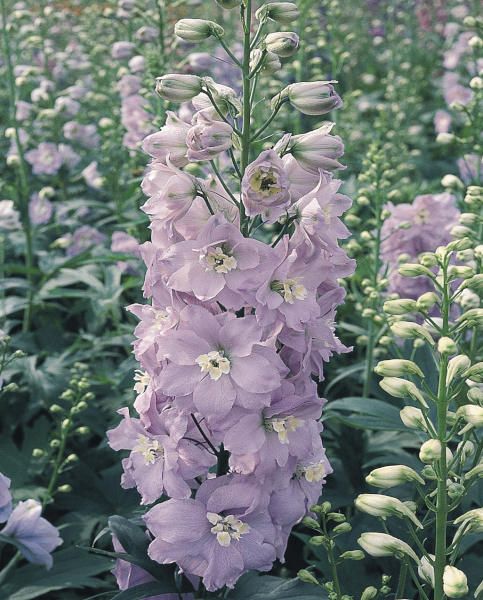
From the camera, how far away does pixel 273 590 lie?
229 centimetres

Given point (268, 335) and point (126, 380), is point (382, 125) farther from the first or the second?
point (268, 335)

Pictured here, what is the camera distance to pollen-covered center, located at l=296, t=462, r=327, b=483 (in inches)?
89.7

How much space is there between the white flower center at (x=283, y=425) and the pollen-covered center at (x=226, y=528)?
249 mm

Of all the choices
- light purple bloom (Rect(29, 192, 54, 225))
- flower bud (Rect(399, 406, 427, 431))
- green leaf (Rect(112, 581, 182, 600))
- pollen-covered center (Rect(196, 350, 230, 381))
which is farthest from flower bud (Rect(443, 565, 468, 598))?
light purple bloom (Rect(29, 192, 54, 225))

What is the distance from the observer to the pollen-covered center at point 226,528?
84.0 inches

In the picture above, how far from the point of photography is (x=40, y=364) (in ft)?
14.8

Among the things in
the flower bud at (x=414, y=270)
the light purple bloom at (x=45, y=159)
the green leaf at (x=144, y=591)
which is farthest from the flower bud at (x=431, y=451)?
the light purple bloom at (x=45, y=159)

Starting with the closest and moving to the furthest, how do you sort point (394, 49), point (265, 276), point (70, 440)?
point (265, 276), point (70, 440), point (394, 49)

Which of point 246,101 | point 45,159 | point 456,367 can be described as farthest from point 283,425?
point 45,159

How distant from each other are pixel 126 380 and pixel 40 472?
21.3 inches

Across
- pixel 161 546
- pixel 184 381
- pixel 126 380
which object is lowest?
pixel 126 380

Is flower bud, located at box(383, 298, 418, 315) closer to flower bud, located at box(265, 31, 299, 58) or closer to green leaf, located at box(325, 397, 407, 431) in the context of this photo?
flower bud, located at box(265, 31, 299, 58)

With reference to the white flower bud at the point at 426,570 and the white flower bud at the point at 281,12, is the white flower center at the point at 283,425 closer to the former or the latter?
the white flower bud at the point at 426,570

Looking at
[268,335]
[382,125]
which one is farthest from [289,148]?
[382,125]
